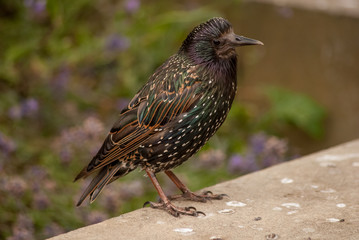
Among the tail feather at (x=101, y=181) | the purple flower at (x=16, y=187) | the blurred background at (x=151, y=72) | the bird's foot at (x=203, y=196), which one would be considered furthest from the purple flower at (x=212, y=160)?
the purple flower at (x=16, y=187)

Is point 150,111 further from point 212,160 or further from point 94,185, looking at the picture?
point 212,160

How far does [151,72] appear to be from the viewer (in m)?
5.62

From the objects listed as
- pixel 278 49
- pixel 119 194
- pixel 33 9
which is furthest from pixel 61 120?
pixel 278 49

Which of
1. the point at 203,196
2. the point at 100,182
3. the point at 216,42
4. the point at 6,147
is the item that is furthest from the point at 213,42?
the point at 6,147

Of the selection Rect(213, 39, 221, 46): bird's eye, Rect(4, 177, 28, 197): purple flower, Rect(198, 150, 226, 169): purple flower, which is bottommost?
Rect(198, 150, 226, 169): purple flower

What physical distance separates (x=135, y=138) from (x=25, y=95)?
7.01 feet

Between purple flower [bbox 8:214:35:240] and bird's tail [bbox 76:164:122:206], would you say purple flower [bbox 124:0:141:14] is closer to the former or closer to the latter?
purple flower [bbox 8:214:35:240]

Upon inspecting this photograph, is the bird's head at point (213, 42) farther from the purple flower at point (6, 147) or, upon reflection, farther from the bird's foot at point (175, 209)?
the purple flower at point (6, 147)

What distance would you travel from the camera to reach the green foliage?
5.54 m

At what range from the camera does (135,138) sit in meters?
3.29

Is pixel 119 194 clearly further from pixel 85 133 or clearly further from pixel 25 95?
pixel 25 95

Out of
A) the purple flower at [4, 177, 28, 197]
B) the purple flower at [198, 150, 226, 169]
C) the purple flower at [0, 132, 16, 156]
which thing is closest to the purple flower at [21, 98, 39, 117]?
the purple flower at [0, 132, 16, 156]

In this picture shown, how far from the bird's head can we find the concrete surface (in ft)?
2.15

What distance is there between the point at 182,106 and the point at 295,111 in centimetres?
248
